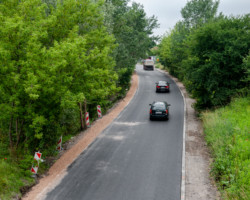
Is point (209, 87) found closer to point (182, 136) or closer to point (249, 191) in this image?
A: point (182, 136)

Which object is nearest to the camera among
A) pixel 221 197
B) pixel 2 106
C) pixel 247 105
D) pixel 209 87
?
pixel 221 197

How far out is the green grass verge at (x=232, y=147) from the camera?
9.24 m

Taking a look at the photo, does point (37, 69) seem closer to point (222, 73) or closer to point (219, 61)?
point (219, 61)

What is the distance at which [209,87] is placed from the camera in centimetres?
1978

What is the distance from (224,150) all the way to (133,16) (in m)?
27.2

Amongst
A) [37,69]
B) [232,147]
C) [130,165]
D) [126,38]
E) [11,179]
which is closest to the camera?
[11,179]

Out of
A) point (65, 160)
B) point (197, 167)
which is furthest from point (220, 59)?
point (65, 160)

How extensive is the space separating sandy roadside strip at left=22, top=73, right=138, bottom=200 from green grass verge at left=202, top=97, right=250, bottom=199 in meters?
6.98

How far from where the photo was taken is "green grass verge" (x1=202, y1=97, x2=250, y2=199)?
9240 mm

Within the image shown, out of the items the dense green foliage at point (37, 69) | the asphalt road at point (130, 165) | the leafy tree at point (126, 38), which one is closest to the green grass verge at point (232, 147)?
the asphalt road at point (130, 165)

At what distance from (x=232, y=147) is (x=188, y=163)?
7.46ft

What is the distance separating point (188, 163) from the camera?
1263cm

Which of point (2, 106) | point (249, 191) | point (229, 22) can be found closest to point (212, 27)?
point (229, 22)

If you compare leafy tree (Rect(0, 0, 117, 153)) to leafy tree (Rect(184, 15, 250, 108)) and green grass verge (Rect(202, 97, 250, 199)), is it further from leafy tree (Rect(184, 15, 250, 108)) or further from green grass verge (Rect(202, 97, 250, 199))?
leafy tree (Rect(184, 15, 250, 108))
